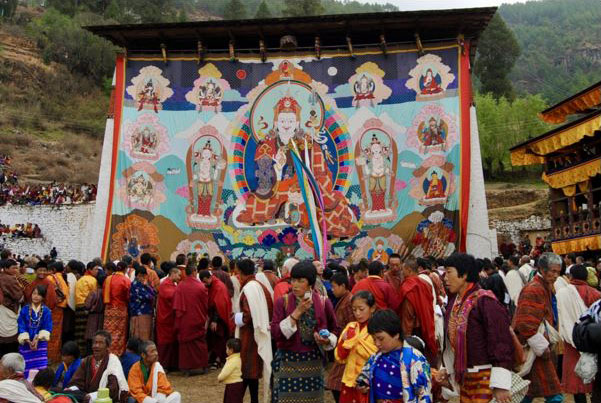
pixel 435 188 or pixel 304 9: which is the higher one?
pixel 304 9

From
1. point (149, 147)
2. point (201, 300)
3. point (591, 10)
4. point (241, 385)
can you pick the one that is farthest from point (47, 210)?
point (591, 10)

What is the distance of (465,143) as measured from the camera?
58.6 feet

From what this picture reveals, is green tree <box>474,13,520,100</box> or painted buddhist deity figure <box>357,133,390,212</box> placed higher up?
green tree <box>474,13,520,100</box>

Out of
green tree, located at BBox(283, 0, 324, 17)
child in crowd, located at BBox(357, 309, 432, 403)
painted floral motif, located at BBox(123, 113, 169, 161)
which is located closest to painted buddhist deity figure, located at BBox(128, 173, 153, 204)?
painted floral motif, located at BBox(123, 113, 169, 161)

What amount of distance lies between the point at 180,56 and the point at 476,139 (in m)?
9.19

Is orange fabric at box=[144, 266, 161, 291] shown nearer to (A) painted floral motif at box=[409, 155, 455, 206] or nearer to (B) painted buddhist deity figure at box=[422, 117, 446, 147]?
(A) painted floral motif at box=[409, 155, 455, 206]

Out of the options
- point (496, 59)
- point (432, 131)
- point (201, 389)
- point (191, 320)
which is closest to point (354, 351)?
point (201, 389)

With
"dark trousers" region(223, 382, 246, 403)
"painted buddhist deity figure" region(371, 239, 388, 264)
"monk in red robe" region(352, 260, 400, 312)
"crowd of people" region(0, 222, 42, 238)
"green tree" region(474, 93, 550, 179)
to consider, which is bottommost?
"dark trousers" region(223, 382, 246, 403)

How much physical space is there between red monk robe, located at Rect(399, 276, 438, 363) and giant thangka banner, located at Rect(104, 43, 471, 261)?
34.1 ft

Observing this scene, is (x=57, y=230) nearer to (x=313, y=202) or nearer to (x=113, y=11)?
(x=313, y=202)

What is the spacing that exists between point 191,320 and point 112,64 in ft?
167

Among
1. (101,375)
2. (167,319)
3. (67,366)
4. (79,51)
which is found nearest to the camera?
(101,375)

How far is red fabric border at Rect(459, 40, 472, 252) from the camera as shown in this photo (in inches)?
686

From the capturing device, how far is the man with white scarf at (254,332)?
6027 millimetres
